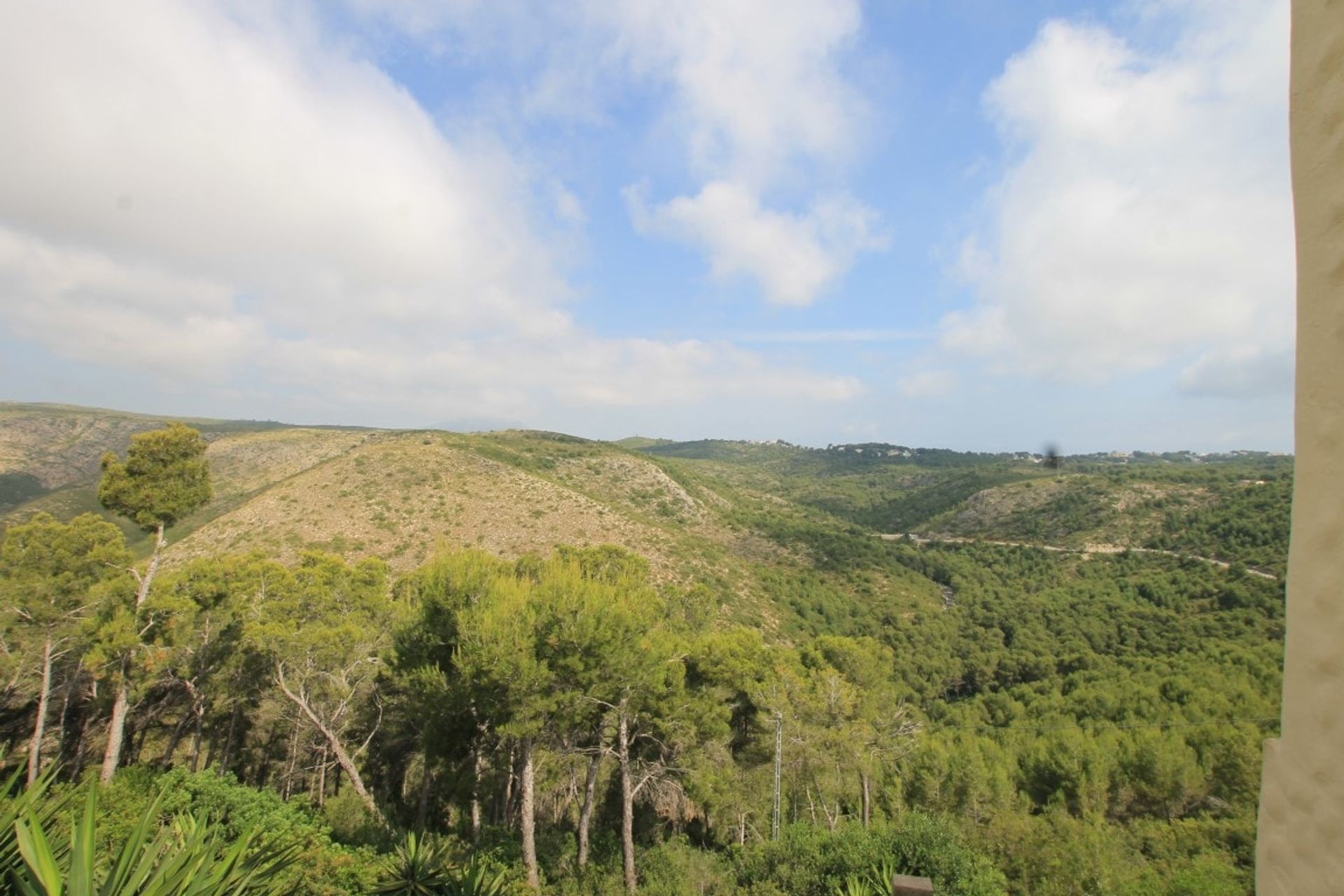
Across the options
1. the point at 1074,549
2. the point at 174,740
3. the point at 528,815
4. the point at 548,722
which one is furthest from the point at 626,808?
the point at 1074,549

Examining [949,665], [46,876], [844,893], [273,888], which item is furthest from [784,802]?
[949,665]

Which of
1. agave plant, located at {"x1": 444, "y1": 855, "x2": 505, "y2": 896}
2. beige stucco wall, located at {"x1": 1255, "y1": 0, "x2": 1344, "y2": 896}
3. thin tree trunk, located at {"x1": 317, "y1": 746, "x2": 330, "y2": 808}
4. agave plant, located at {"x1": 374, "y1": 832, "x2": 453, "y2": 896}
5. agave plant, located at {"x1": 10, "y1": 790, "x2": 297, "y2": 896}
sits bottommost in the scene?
thin tree trunk, located at {"x1": 317, "y1": 746, "x2": 330, "y2": 808}

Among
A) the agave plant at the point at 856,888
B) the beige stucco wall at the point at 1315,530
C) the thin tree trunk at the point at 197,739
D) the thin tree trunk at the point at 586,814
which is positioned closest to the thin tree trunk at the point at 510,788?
the thin tree trunk at the point at 586,814

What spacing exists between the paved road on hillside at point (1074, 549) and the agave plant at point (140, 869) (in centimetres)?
5592

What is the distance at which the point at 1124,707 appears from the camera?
26.5 metres

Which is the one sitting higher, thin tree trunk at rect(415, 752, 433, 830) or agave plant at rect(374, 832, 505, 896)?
agave plant at rect(374, 832, 505, 896)

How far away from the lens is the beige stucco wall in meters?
1.13

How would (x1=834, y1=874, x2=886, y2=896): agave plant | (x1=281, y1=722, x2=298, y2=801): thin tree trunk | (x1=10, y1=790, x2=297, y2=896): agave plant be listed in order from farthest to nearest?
(x1=281, y1=722, x2=298, y2=801): thin tree trunk, (x1=834, y1=874, x2=886, y2=896): agave plant, (x1=10, y1=790, x2=297, y2=896): agave plant

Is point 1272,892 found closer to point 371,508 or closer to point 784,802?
point 784,802

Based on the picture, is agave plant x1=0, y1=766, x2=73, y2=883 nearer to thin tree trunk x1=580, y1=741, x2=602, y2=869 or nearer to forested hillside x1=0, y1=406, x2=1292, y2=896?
forested hillside x1=0, y1=406, x2=1292, y2=896

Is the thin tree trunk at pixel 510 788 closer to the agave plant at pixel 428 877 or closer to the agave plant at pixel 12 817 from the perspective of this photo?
the agave plant at pixel 428 877

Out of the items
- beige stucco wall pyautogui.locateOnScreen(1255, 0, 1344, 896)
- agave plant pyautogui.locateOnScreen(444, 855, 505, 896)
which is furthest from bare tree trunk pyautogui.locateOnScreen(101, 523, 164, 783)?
beige stucco wall pyautogui.locateOnScreen(1255, 0, 1344, 896)

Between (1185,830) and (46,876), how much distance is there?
22286 millimetres

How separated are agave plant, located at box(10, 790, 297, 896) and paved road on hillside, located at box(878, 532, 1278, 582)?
55.9 m
